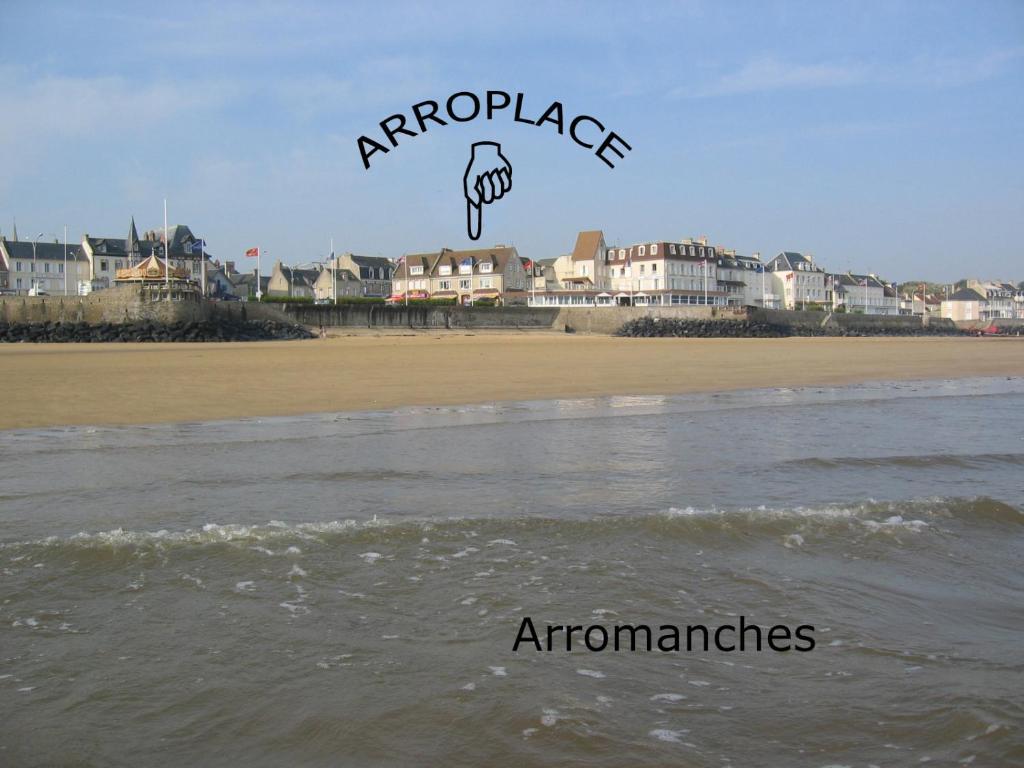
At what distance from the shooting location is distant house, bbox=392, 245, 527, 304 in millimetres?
78250

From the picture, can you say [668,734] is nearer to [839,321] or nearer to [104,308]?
[104,308]

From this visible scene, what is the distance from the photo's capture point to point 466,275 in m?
80.1

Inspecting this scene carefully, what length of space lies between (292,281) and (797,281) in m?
56.2

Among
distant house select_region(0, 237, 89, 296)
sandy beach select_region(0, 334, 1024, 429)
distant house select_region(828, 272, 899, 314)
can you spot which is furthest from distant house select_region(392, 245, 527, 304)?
sandy beach select_region(0, 334, 1024, 429)

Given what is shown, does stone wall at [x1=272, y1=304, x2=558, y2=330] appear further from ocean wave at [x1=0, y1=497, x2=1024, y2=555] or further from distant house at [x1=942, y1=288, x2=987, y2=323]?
distant house at [x1=942, y1=288, x2=987, y2=323]

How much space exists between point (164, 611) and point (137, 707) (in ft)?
3.34

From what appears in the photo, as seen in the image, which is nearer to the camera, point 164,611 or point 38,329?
point 164,611

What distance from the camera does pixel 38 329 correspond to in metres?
36.1

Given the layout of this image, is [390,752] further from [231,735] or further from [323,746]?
[231,735]

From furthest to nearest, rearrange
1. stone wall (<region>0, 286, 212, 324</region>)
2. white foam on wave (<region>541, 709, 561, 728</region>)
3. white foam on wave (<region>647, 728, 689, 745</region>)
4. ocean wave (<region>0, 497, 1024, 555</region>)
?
stone wall (<region>0, 286, 212, 324</region>) < ocean wave (<region>0, 497, 1024, 555</region>) < white foam on wave (<region>541, 709, 561, 728</region>) < white foam on wave (<region>647, 728, 689, 745</region>)

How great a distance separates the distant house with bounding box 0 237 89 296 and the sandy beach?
186ft

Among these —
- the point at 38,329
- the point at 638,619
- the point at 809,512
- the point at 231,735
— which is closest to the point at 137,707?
the point at 231,735

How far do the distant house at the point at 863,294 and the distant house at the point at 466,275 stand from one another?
43088 mm

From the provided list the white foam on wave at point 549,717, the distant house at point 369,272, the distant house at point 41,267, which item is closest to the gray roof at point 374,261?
the distant house at point 369,272
